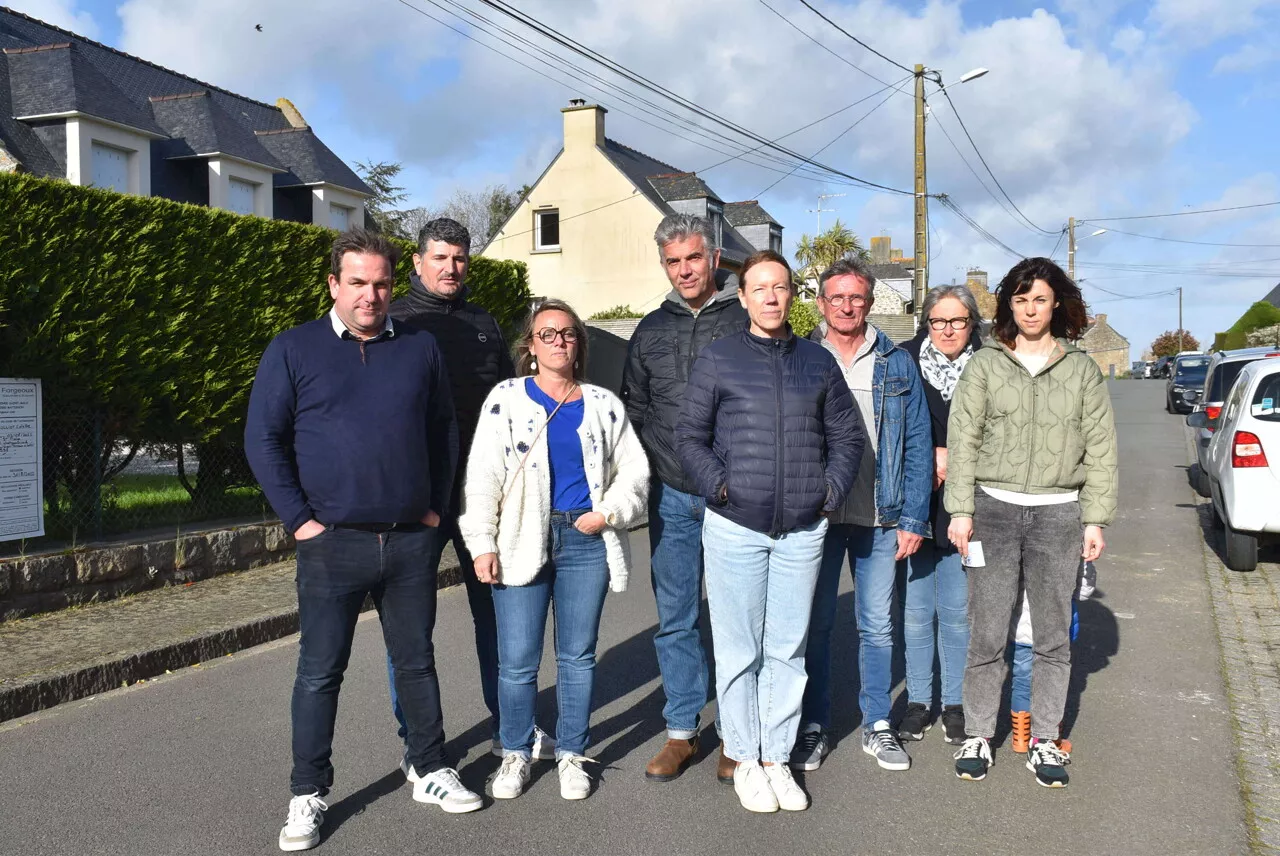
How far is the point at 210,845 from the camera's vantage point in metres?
3.84

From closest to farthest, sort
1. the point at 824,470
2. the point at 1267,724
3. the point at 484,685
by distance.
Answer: the point at 824,470 → the point at 484,685 → the point at 1267,724

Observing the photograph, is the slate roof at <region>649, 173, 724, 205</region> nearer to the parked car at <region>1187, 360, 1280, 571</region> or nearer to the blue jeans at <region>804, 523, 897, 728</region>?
the parked car at <region>1187, 360, 1280, 571</region>

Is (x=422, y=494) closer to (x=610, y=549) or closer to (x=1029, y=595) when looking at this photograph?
(x=610, y=549)

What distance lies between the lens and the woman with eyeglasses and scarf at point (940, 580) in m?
4.95

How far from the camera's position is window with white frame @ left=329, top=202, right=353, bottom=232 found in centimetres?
2903

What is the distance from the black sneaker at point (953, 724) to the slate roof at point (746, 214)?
39.8m

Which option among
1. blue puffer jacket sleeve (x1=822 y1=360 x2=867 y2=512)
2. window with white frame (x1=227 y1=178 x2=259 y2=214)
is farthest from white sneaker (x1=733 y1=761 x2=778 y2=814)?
window with white frame (x1=227 y1=178 x2=259 y2=214)

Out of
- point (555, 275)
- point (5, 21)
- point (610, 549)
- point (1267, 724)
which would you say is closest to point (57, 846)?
point (610, 549)

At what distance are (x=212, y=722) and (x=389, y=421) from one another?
2.26m

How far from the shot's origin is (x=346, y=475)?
12.5 feet

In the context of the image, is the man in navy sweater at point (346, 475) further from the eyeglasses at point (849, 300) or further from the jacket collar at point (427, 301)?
the eyeglasses at point (849, 300)

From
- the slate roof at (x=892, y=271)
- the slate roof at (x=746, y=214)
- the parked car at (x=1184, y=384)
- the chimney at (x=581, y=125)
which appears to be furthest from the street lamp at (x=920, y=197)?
Answer: the slate roof at (x=892, y=271)

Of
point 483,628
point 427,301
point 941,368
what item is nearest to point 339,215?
point 427,301

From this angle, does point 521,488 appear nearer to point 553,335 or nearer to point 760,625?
point 553,335
